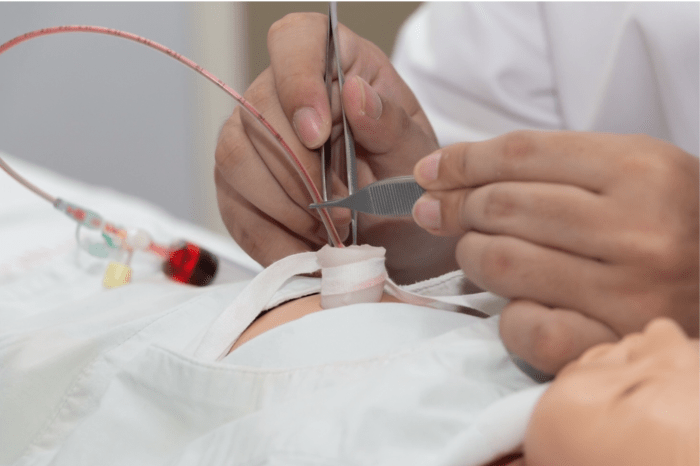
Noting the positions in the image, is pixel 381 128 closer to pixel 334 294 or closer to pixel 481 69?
pixel 334 294

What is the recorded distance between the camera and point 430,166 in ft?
1.12

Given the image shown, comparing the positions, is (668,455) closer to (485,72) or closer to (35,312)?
(35,312)

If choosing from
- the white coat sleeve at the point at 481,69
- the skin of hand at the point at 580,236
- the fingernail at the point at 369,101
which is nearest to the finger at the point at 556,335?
the skin of hand at the point at 580,236

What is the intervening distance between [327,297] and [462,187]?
140 millimetres

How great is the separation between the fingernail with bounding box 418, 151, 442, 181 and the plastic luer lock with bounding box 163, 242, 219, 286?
0.40m

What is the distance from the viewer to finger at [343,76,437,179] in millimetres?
455

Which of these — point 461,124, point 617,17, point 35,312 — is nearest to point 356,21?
point 461,124

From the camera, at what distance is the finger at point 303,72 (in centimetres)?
46

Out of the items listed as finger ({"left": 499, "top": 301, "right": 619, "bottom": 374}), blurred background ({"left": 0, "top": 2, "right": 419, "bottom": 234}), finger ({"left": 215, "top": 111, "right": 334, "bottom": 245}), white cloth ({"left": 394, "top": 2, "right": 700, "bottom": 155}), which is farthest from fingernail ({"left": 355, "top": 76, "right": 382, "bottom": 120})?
blurred background ({"left": 0, "top": 2, "right": 419, "bottom": 234})

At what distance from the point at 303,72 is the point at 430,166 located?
0.19 metres

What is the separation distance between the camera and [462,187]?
0.34 meters

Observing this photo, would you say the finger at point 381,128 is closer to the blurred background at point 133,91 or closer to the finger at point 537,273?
the finger at point 537,273

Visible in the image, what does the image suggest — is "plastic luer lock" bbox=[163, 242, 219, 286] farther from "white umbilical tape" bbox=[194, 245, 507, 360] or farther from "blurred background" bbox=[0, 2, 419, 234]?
"blurred background" bbox=[0, 2, 419, 234]

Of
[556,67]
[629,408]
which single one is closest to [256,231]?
[629,408]
